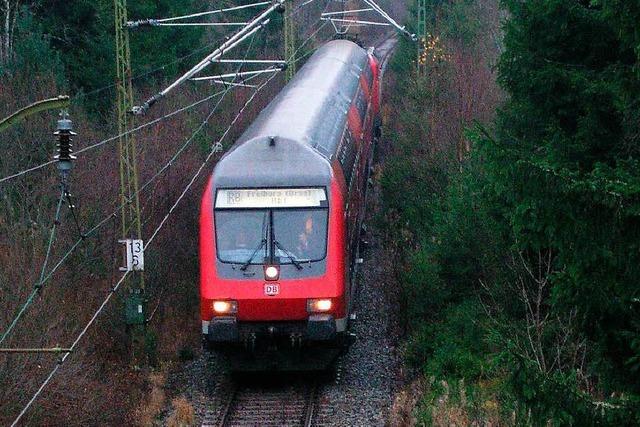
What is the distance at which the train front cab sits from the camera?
44.7ft

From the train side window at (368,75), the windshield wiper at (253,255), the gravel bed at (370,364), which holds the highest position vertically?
the train side window at (368,75)

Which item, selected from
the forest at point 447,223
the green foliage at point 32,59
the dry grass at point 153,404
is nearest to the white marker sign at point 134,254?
the forest at point 447,223

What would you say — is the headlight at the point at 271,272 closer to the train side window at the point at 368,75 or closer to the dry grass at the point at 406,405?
the dry grass at the point at 406,405

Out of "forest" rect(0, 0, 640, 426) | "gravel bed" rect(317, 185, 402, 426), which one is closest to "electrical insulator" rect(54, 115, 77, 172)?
"forest" rect(0, 0, 640, 426)

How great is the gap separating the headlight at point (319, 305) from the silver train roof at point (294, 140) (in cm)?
153

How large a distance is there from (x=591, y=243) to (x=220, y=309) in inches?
296

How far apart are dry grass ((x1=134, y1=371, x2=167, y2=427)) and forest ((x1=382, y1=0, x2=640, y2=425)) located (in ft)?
11.9

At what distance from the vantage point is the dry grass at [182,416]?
44.9 feet

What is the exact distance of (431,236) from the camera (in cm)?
1938

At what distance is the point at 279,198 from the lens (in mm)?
13742

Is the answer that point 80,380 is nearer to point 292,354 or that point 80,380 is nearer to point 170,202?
point 292,354

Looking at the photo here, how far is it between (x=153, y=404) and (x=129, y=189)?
3.30 meters

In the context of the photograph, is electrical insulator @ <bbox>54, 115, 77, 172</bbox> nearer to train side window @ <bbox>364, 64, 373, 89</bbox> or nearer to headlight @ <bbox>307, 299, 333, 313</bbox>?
headlight @ <bbox>307, 299, 333, 313</bbox>

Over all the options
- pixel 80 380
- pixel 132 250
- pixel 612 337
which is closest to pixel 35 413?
pixel 80 380
